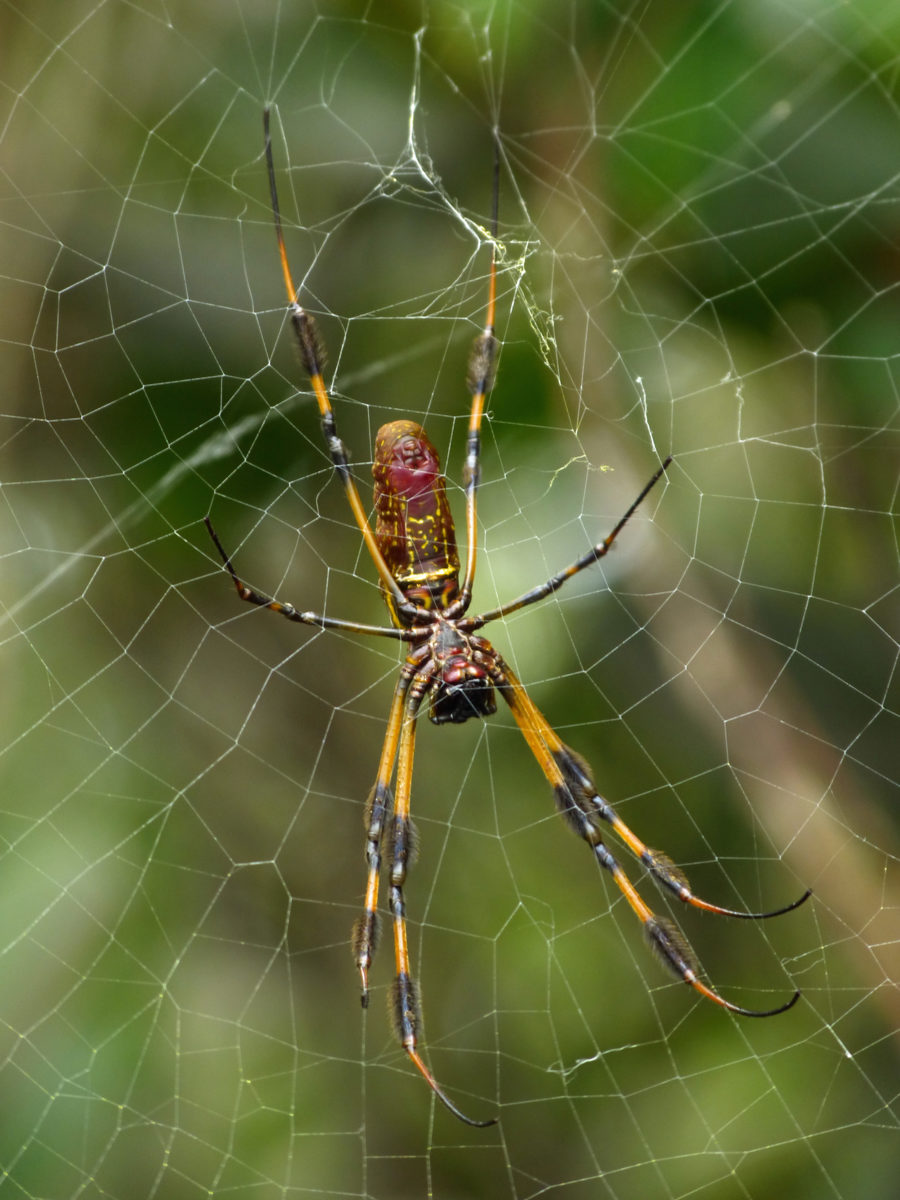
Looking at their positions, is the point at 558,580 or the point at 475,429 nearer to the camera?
the point at 558,580

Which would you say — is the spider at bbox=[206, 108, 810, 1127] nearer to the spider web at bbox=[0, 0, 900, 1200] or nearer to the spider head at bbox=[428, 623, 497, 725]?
the spider head at bbox=[428, 623, 497, 725]

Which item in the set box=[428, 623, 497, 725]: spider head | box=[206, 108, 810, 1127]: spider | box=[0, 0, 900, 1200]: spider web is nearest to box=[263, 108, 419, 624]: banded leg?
box=[206, 108, 810, 1127]: spider

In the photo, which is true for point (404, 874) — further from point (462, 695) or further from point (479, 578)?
point (479, 578)

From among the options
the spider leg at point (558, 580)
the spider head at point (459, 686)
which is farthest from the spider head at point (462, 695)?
the spider leg at point (558, 580)

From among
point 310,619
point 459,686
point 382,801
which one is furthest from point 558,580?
point 382,801

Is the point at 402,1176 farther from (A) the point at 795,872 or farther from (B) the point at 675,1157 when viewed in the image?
(A) the point at 795,872

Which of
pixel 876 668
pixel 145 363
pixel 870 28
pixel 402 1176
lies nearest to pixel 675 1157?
pixel 402 1176

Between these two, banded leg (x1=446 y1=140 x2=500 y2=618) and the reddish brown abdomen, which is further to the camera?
banded leg (x1=446 y1=140 x2=500 y2=618)
